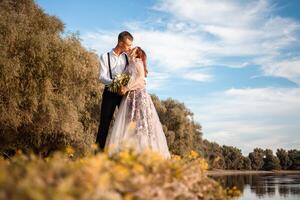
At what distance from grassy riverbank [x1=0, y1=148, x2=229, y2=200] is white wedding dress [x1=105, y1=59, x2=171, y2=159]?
204 centimetres

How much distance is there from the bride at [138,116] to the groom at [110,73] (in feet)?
0.54

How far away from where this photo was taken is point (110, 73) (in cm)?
713

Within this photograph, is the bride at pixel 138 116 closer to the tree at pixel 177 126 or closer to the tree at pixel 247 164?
the tree at pixel 177 126

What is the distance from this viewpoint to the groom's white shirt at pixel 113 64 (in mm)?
7121

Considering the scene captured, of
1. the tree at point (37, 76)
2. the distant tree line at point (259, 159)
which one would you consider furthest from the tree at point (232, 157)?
the tree at point (37, 76)

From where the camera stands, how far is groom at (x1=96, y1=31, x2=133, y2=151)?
274 inches

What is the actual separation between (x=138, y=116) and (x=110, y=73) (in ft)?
3.25

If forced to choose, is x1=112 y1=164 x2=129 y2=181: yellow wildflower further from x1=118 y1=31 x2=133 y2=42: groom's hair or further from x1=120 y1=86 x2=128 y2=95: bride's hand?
x1=118 y1=31 x2=133 y2=42: groom's hair

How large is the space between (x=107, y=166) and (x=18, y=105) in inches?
498

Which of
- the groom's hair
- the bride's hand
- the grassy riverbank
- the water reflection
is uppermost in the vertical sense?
the groom's hair

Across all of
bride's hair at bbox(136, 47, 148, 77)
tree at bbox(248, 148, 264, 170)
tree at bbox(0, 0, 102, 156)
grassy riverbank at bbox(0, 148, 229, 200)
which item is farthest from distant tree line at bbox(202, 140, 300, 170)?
grassy riverbank at bbox(0, 148, 229, 200)

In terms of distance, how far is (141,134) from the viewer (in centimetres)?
643

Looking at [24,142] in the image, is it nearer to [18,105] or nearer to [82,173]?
[18,105]

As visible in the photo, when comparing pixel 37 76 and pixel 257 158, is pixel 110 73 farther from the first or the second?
pixel 257 158
